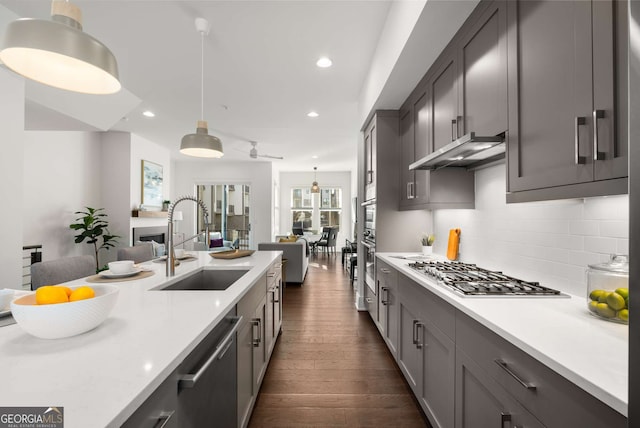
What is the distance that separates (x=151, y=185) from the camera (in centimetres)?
637

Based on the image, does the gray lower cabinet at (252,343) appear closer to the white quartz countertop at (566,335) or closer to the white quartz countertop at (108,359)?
the white quartz countertop at (108,359)

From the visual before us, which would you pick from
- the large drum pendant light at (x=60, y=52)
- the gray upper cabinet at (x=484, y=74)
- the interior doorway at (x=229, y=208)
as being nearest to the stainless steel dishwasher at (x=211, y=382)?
the large drum pendant light at (x=60, y=52)

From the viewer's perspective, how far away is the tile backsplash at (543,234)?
1.22 metres

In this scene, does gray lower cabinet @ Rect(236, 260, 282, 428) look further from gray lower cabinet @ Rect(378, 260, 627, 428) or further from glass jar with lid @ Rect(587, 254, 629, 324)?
glass jar with lid @ Rect(587, 254, 629, 324)

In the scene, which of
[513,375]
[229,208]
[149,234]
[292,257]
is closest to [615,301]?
[513,375]

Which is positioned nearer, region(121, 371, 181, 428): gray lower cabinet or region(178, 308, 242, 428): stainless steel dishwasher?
region(121, 371, 181, 428): gray lower cabinet

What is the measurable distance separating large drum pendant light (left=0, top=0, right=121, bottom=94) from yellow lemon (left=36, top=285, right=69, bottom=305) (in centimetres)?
75

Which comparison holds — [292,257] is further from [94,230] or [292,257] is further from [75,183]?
[75,183]

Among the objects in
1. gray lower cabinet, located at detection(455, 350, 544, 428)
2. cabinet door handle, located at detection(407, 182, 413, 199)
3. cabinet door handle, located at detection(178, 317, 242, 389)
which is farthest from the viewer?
cabinet door handle, located at detection(407, 182, 413, 199)

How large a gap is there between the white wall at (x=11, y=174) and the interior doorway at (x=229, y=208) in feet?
20.9

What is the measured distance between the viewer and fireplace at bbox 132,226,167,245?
5.83 meters

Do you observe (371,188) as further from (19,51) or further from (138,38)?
(19,51)

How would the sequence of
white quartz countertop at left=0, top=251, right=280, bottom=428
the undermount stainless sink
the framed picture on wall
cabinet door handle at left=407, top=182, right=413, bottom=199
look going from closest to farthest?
white quartz countertop at left=0, top=251, right=280, bottom=428
the undermount stainless sink
cabinet door handle at left=407, top=182, right=413, bottom=199
the framed picture on wall

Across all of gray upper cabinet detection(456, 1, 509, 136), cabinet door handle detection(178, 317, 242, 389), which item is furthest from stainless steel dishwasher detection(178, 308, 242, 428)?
gray upper cabinet detection(456, 1, 509, 136)
